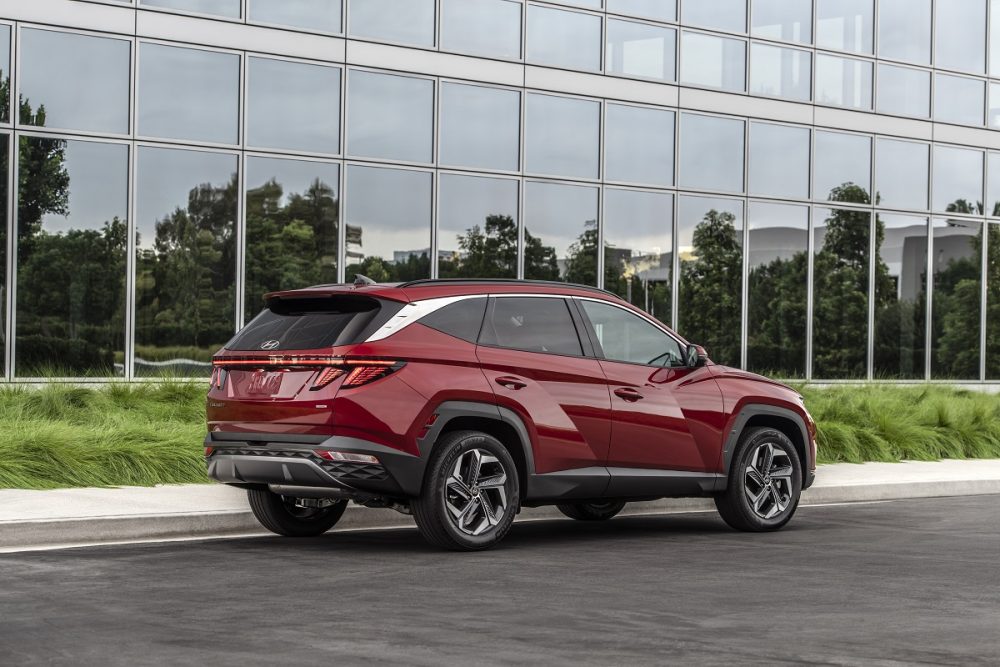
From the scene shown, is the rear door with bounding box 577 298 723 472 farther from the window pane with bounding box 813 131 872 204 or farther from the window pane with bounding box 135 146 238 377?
the window pane with bounding box 813 131 872 204

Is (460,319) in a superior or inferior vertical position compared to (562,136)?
inferior

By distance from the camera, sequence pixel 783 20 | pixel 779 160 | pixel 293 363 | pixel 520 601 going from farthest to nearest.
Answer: pixel 779 160 → pixel 783 20 → pixel 293 363 → pixel 520 601

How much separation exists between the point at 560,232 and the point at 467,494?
14.9 metres

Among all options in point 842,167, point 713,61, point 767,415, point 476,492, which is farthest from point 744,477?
point 842,167

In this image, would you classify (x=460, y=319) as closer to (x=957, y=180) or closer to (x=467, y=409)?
(x=467, y=409)

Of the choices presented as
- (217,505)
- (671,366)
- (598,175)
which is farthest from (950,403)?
(217,505)

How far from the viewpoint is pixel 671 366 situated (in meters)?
11.6

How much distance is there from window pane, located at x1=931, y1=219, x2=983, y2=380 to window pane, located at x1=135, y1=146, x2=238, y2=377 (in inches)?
557

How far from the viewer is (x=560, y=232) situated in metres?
24.9

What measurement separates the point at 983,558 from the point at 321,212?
44.8ft

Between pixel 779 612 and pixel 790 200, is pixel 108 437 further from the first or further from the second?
pixel 790 200

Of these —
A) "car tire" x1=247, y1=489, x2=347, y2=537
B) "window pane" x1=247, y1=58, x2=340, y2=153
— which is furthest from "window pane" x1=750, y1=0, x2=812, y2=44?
"car tire" x1=247, y1=489, x2=347, y2=537

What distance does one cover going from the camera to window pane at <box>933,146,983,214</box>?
96.7 ft

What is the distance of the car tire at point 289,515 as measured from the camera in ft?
37.0
